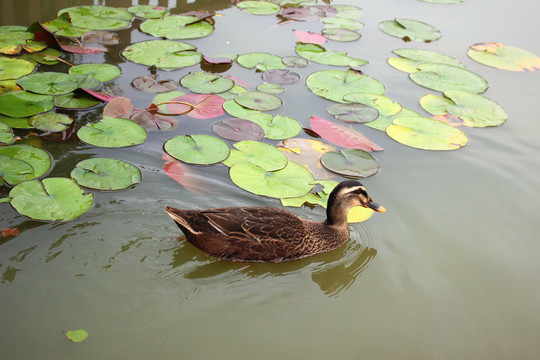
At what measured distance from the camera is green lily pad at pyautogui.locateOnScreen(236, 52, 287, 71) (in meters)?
6.67

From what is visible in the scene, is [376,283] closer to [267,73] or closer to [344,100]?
[344,100]

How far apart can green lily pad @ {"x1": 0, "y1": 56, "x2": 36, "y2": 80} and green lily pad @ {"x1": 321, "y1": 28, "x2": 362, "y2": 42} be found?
4.22 meters

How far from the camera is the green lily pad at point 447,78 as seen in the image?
6.54 m

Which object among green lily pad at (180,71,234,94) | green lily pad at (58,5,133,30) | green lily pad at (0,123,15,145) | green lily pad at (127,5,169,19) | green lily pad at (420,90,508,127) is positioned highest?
green lily pad at (127,5,169,19)

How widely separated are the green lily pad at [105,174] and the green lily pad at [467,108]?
3677 mm

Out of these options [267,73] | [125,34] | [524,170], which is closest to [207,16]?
[125,34]

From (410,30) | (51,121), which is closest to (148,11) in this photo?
(51,121)

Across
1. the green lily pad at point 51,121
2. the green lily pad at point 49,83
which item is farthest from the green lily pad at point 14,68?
the green lily pad at point 51,121

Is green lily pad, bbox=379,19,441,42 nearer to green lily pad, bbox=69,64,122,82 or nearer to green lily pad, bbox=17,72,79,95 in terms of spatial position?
green lily pad, bbox=69,64,122,82

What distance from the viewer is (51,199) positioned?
4.17 m

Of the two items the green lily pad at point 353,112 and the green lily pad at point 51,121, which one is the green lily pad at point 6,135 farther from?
the green lily pad at point 353,112

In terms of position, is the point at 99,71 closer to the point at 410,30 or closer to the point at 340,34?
the point at 340,34

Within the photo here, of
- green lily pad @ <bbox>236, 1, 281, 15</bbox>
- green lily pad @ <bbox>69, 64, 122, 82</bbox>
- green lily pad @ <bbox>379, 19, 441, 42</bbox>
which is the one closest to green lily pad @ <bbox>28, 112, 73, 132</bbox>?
green lily pad @ <bbox>69, 64, 122, 82</bbox>

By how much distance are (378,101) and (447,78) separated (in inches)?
50.8
